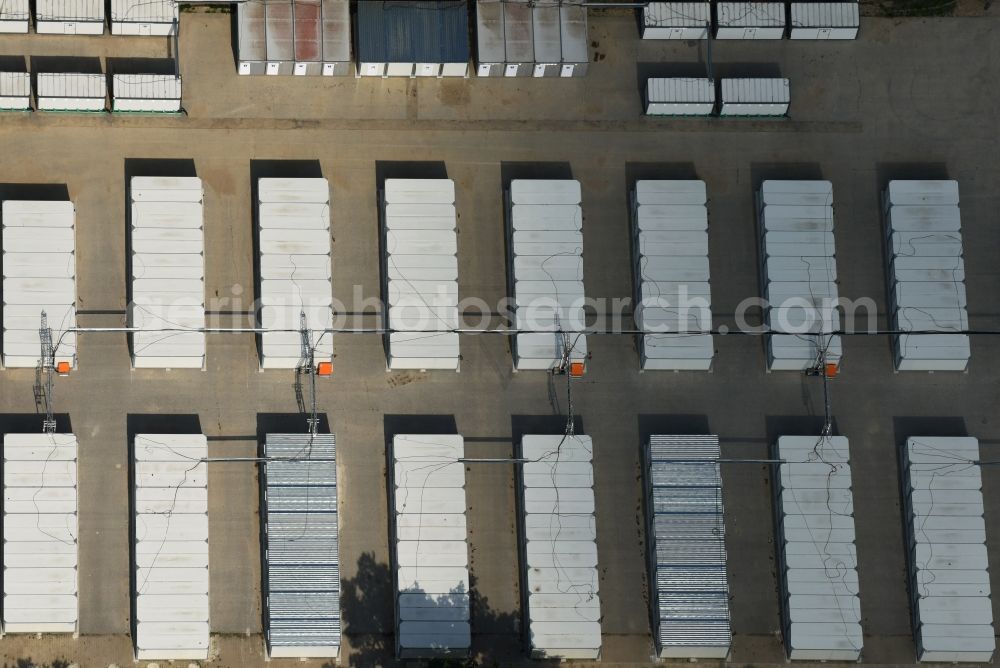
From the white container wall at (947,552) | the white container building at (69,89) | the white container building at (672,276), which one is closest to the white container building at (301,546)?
the white container building at (672,276)

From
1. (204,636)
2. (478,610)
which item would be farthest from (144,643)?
(478,610)

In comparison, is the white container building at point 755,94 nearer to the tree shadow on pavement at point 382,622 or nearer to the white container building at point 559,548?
the white container building at point 559,548

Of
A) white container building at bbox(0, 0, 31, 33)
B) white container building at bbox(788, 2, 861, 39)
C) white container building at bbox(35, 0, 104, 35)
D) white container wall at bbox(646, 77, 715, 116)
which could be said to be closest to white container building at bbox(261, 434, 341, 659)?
white container building at bbox(35, 0, 104, 35)

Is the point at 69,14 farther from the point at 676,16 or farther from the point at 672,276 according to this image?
the point at 672,276

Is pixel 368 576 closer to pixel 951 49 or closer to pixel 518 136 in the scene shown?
pixel 518 136

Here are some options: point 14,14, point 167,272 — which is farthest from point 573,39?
point 14,14
